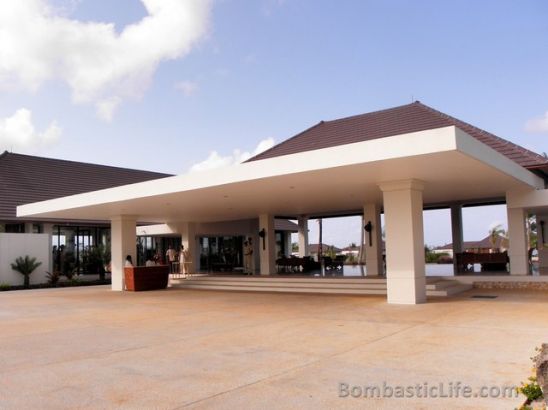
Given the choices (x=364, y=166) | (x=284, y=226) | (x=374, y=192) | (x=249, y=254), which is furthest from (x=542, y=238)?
(x=284, y=226)

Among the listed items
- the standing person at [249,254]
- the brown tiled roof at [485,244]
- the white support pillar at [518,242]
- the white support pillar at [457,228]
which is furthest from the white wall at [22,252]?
the brown tiled roof at [485,244]

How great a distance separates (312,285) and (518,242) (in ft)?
21.1

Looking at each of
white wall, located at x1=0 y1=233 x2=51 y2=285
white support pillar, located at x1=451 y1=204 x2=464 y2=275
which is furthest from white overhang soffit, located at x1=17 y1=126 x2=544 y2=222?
white wall, located at x1=0 y1=233 x2=51 y2=285

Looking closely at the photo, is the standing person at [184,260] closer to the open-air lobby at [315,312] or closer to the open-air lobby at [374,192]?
the open-air lobby at [374,192]

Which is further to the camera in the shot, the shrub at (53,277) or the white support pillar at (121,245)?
the shrub at (53,277)

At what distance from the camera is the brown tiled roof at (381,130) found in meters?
17.0

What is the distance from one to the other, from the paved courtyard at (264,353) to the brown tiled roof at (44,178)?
47.3 feet

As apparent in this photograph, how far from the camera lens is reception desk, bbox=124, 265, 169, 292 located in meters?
18.2

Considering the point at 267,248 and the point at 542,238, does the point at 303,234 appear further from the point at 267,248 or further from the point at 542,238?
the point at 542,238

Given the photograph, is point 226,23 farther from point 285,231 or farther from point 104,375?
point 285,231

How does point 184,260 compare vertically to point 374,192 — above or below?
below

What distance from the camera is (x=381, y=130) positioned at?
19438 mm

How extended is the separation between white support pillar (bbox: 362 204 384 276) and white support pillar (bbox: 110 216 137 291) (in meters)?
8.91

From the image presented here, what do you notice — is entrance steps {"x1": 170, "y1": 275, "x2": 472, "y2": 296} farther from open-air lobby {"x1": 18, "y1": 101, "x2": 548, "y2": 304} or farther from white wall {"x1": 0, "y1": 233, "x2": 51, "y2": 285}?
white wall {"x1": 0, "y1": 233, "x2": 51, "y2": 285}
